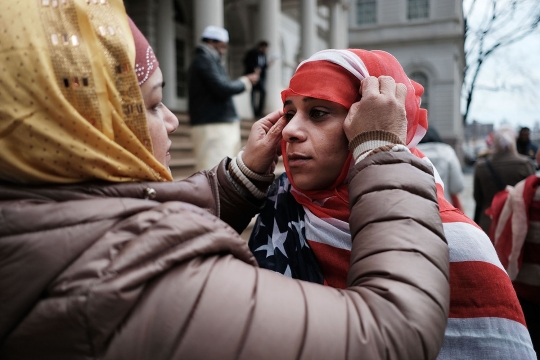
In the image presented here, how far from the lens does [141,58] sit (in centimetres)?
104

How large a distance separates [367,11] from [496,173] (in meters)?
24.7

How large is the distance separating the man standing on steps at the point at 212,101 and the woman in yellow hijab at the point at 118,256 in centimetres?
392

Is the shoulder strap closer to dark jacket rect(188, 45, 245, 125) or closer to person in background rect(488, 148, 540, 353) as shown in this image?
person in background rect(488, 148, 540, 353)

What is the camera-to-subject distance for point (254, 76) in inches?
223

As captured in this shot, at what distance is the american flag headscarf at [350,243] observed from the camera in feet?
3.89

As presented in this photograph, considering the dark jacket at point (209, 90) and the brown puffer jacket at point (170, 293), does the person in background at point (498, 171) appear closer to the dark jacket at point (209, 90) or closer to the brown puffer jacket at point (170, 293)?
the dark jacket at point (209, 90)

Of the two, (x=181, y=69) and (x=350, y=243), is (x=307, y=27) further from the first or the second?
(x=350, y=243)

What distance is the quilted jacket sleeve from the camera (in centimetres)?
76

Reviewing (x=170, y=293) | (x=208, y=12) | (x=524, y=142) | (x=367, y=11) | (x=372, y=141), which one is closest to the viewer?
(x=170, y=293)

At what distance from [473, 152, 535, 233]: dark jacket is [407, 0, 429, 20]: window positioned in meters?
23.8

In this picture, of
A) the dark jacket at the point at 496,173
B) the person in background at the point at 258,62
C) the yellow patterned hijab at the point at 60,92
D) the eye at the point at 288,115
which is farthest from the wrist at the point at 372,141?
the person in background at the point at 258,62

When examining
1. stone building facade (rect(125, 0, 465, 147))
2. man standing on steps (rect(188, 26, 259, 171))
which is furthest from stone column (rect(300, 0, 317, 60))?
man standing on steps (rect(188, 26, 259, 171))

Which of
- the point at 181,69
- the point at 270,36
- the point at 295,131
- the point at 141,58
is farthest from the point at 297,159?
the point at 181,69

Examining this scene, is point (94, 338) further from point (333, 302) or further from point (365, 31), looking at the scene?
point (365, 31)
